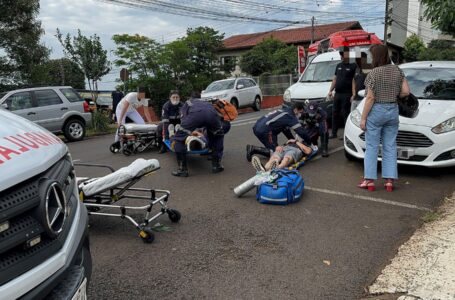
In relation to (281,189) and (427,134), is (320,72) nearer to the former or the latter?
(427,134)

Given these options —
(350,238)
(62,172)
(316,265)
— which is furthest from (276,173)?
(62,172)

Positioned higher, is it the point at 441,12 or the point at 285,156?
the point at 441,12

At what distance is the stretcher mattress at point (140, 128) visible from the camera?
8844mm

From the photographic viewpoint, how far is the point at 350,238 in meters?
4.05

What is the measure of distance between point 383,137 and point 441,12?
6.91 feet

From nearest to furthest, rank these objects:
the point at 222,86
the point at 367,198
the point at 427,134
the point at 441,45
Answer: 1. the point at 367,198
2. the point at 427,134
3. the point at 222,86
4. the point at 441,45

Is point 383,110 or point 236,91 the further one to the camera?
point 236,91

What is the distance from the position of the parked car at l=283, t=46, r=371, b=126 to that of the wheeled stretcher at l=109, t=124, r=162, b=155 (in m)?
3.14

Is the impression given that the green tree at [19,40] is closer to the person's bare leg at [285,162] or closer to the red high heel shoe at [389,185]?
the person's bare leg at [285,162]

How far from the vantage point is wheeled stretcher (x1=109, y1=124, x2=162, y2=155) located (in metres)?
8.90

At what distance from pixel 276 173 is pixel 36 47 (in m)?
14.6

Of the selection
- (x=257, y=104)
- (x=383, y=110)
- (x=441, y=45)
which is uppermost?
(x=441, y=45)

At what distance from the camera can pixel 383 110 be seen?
5.26 meters

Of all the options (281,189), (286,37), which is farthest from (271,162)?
(286,37)
